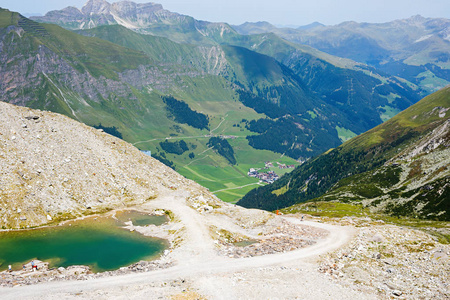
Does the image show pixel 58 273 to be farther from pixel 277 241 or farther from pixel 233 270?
pixel 277 241

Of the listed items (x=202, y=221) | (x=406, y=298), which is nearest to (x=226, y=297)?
(x=406, y=298)

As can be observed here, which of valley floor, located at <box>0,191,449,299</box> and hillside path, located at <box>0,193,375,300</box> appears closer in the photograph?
hillside path, located at <box>0,193,375,300</box>

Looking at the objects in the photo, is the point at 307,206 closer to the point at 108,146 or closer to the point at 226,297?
the point at 108,146

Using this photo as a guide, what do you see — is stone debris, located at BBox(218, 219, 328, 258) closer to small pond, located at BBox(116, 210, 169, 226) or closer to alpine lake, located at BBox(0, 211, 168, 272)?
alpine lake, located at BBox(0, 211, 168, 272)

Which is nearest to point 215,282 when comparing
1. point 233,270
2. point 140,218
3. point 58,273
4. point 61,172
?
point 233,270

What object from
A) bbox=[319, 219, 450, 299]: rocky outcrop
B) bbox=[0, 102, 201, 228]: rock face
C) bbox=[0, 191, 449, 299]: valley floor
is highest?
bbox=[0, 102, 201, 228]: rock face

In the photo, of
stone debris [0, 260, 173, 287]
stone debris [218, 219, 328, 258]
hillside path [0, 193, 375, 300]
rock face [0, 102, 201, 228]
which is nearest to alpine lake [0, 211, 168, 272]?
stone debris [0, 260, 173, 287]
